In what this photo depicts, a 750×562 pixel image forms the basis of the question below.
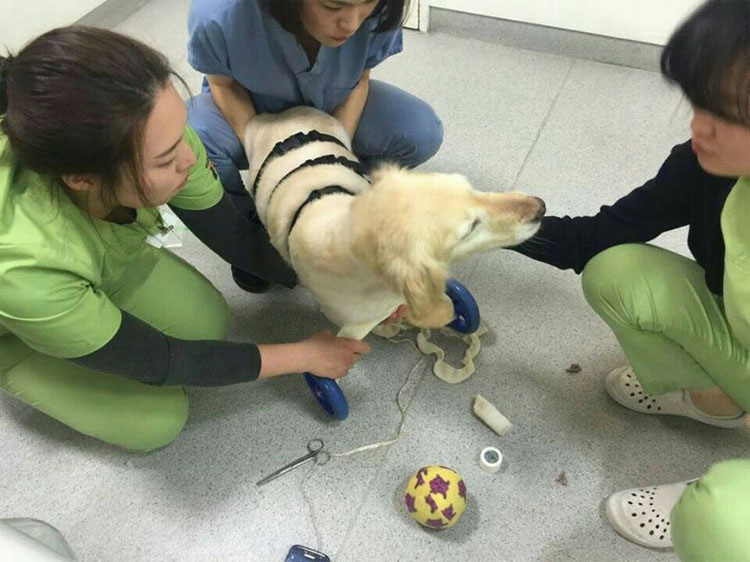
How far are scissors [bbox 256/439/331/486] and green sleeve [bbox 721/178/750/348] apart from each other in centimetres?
80

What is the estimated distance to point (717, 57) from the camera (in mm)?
751

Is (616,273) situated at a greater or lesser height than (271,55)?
lesser

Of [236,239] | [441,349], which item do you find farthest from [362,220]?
[441,349]

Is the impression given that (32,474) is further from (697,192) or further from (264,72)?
(697,192)

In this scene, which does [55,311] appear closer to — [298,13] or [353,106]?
[298,13]

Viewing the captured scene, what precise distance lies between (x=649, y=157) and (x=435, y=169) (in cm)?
62

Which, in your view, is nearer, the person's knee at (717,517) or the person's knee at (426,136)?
the person's knee at (717,517)

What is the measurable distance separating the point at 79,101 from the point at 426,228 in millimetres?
521

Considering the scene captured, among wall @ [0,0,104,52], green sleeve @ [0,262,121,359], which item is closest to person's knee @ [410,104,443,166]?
green sleeve @ [0,262,121,359]

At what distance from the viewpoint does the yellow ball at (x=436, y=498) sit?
43.3 inches

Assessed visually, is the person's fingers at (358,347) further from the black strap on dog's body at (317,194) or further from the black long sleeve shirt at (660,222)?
the black long sleeve shirt at (660,222)

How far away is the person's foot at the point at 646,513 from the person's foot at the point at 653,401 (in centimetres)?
15

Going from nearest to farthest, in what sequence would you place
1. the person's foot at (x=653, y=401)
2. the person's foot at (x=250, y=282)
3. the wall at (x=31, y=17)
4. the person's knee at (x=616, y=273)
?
the person's knee at (x=616, y=273) < the person's foot at (x=653, y=401) < the person's foot at (x=250, y=282) < the wall at (x=31, y=17)

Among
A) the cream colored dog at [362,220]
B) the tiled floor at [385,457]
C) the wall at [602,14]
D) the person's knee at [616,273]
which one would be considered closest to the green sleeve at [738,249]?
the person's knee at [616,273]
